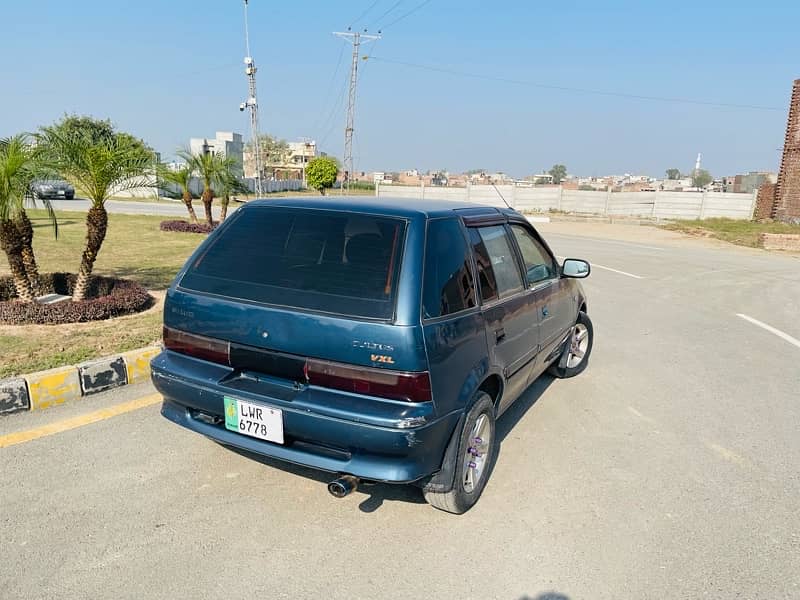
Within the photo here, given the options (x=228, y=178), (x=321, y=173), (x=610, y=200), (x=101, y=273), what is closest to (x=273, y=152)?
(x=321, y=173)

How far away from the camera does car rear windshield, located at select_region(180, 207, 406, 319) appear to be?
2764mm

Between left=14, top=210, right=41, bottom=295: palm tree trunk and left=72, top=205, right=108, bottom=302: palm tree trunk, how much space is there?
0.49m

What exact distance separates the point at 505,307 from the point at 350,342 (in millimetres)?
1210

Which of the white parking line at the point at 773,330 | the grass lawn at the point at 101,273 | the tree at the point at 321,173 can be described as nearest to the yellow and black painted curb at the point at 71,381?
the grass lawn at the point at 101,273

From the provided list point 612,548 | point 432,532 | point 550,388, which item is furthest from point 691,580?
point 550,388

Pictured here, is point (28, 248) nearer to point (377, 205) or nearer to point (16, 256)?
point (16, 256)

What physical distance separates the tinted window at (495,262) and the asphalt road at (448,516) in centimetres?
114

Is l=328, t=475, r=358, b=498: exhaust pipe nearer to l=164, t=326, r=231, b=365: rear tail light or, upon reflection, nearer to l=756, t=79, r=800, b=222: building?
l=164, t=326, r=231, b=365: rear tail light

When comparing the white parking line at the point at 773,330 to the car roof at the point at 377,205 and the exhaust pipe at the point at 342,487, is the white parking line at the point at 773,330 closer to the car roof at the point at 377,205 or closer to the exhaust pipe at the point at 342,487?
the car roof at the point at 377,205

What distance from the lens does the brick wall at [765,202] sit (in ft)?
92.3

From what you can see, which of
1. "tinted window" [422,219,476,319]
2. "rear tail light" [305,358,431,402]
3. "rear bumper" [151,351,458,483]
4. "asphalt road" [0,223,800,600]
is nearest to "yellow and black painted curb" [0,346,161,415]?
"asphalt road" [0,223,800,600]

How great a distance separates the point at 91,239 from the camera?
6.26m

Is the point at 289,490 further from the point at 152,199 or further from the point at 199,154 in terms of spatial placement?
the point at 152,199

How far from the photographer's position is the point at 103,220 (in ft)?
20.6
